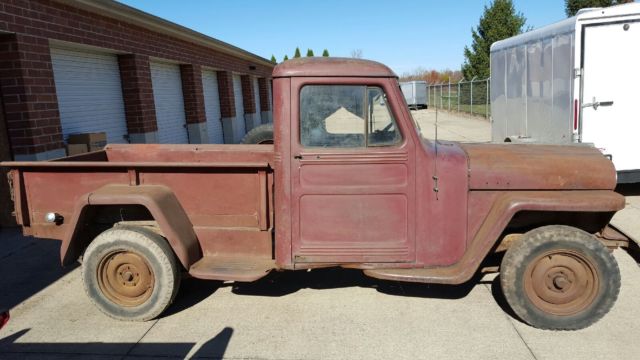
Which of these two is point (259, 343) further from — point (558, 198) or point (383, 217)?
point (558, 198)

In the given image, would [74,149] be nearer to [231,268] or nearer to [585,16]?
[231,268]

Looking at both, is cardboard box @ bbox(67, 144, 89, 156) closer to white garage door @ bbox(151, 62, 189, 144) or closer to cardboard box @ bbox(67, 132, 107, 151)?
cardboard box @ bbox(67, 132, 107, 151)

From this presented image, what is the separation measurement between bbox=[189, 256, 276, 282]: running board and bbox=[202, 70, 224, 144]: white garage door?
11.1m

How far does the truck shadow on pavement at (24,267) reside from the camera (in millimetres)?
4711

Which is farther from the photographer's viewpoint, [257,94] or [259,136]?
[257,94]

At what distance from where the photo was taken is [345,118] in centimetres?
372

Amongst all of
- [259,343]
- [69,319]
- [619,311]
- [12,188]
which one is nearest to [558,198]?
[619,311]

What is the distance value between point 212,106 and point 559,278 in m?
13.3

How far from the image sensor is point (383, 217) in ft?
12.4

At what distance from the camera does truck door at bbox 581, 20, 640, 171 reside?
21.7ft

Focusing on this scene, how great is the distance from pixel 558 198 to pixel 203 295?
3234 millimetres

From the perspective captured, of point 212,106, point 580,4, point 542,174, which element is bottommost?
point 542,174

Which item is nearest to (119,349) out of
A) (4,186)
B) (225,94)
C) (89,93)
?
(4,186)

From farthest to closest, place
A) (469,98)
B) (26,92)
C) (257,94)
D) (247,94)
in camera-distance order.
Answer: (469,98) → (257,94) → (247,94) → (26,92)
